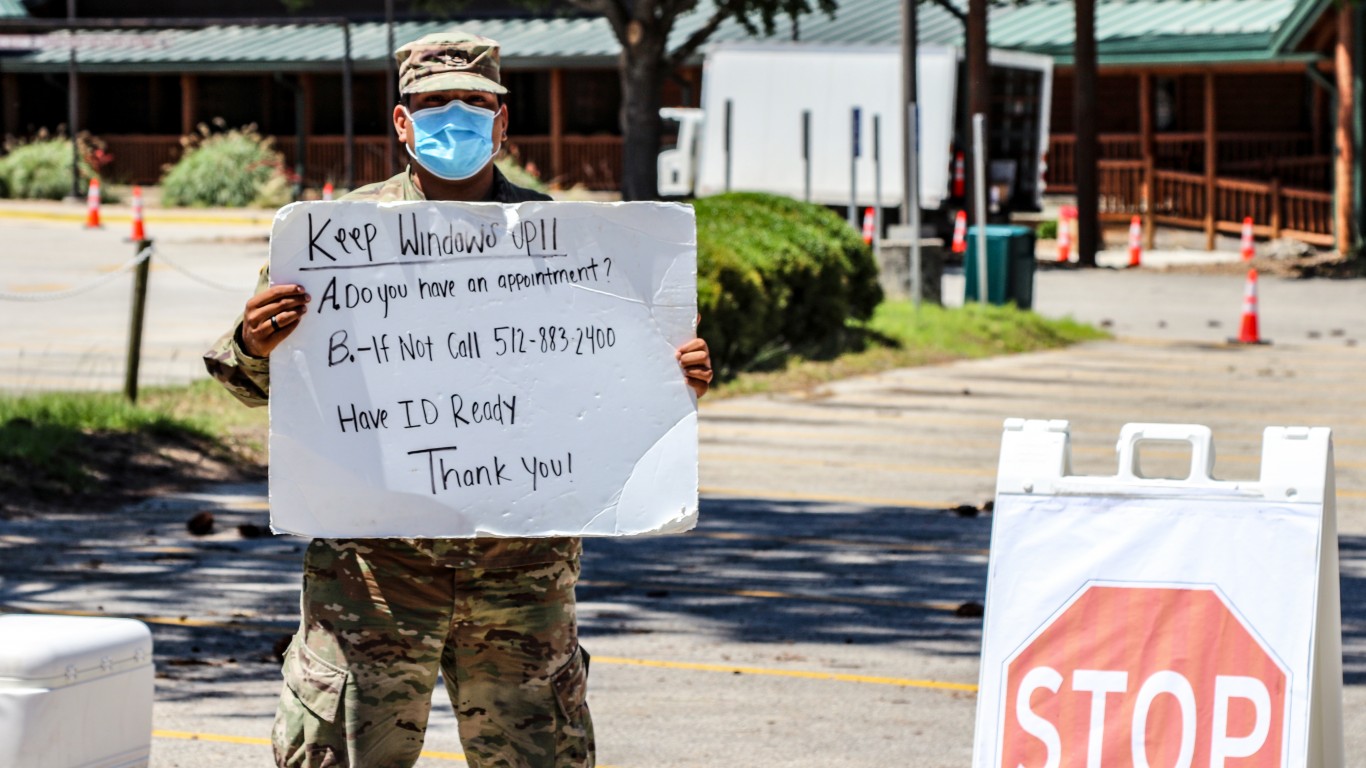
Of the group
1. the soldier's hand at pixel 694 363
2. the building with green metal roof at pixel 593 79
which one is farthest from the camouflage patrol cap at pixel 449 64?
the building with green metal roof at pixel 593 79

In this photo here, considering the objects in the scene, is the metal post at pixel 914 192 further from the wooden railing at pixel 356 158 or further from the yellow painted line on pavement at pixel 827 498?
the wooden railing at pixel 356 158

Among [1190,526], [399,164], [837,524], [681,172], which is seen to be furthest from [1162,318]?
[1190,526]

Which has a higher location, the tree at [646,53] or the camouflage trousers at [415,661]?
the tree at [646,53]

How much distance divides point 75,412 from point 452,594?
8402mm

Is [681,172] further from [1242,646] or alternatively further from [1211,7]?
[1242,646]

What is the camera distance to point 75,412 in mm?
11969

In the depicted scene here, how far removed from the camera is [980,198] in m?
19.3

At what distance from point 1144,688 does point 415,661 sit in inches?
57.8

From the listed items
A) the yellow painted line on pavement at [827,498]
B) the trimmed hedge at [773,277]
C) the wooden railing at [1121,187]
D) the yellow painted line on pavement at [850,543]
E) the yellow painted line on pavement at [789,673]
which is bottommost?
the yellow painted line on pavement at [789,673]

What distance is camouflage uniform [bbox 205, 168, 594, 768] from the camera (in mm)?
4074

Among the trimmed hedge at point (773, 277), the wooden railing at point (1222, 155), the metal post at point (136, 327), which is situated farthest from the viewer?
the wooden railing at point (1222, 155)

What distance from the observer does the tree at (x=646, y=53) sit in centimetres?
2730

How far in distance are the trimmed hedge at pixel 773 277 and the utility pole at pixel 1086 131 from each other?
1106 cm

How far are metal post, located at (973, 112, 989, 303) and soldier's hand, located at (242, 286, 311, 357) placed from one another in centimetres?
1507
